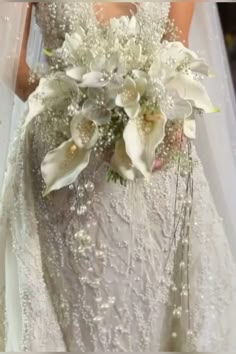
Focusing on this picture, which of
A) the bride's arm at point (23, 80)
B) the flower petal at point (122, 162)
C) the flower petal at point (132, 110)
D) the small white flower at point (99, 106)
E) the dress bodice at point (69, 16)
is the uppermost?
the dress bodice at point (69, 16)

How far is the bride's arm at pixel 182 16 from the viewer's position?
884 mm

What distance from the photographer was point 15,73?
2.93 feet

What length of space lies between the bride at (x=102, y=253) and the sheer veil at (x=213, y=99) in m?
0.02

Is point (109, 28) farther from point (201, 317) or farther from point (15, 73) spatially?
point (201, 317)

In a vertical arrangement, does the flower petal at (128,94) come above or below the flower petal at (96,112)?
above

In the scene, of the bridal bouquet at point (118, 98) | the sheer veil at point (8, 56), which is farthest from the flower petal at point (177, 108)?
the sheer veil at point (8, 56)

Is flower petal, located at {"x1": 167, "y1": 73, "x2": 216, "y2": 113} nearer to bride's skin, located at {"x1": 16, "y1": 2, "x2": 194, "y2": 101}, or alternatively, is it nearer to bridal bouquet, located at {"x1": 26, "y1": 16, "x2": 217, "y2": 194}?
bridal bouquet, located at {"x1": 26, "y1": 16, "x2": 217, "y2": 194}

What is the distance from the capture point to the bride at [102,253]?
2.78ft

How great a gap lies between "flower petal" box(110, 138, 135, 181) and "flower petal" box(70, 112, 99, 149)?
3cm

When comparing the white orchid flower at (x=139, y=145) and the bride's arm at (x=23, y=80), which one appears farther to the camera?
the bride's arm at (x=23, y=80)

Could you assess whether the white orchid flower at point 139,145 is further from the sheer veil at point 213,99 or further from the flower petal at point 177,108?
the sheer veil at point 213,99

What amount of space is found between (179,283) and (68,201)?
19cm

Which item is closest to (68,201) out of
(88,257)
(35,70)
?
(88,257)

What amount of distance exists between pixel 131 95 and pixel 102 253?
0.21m
